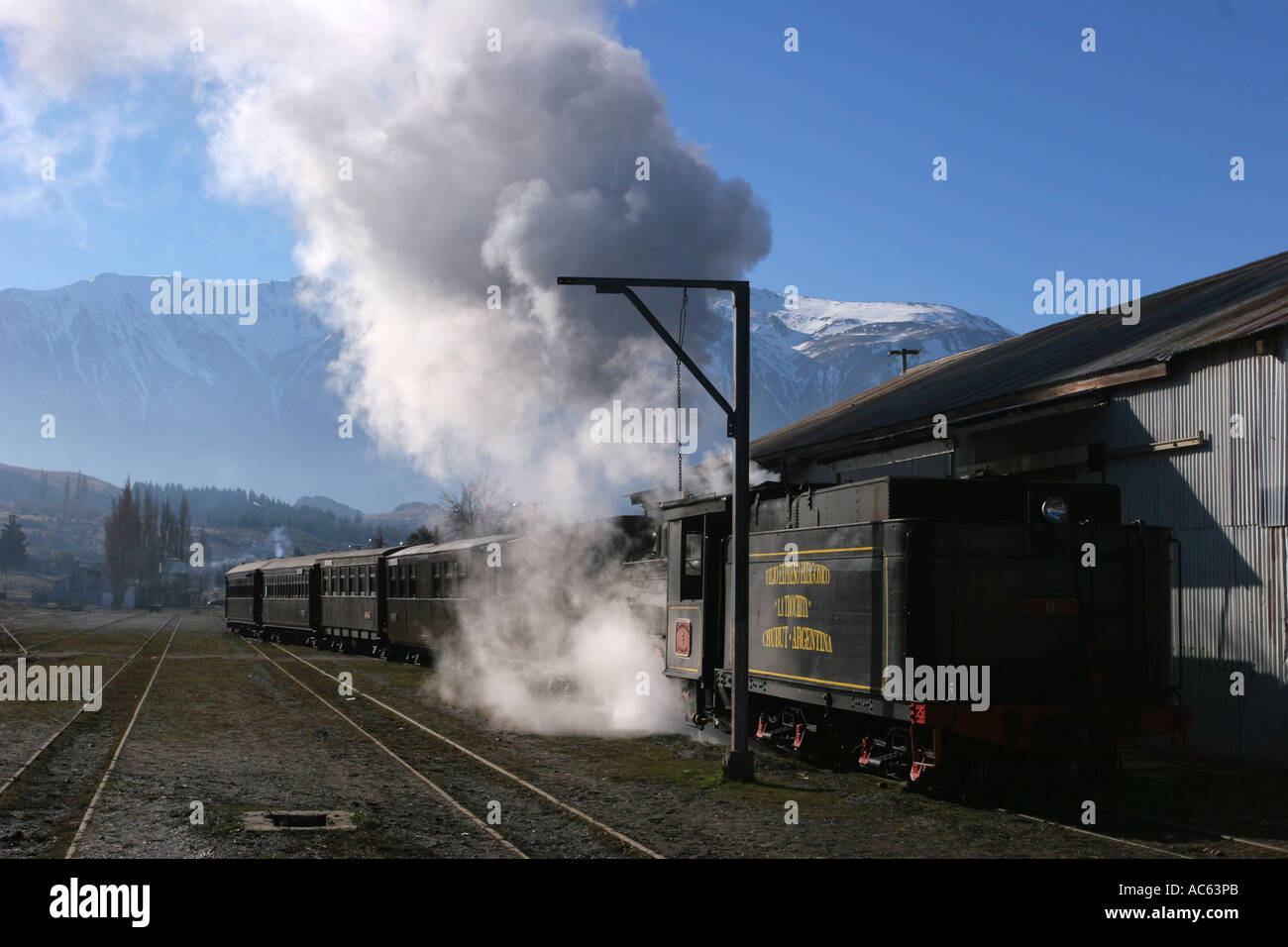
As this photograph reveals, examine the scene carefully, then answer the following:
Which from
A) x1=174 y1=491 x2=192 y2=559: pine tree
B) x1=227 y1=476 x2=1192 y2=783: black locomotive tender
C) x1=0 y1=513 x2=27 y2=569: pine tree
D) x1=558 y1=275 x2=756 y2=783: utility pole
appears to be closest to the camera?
x1=227 y1=476 x2=1192 y2=783: black locomotive tender

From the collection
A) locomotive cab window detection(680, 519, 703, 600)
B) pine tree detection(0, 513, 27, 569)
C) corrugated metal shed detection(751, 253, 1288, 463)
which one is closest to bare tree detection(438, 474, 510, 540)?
corrugated metal shed detection(751, 253, 1288, 463)

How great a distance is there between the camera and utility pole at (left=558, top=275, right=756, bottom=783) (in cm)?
1180

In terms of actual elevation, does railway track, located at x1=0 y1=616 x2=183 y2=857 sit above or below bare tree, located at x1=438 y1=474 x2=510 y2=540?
below

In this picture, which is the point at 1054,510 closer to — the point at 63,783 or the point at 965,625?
the point at 965,625

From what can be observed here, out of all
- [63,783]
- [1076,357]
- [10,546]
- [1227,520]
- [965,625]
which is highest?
[1076,357]

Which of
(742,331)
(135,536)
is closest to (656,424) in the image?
(742,331)

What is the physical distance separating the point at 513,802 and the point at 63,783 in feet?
16.3

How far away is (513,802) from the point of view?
10.5 m

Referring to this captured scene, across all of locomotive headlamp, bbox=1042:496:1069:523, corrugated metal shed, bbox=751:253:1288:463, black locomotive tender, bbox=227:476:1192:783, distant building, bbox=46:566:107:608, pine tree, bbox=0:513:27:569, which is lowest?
distant building, bbox=46:566:107:608

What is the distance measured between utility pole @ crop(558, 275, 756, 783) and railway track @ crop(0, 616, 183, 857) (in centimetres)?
638

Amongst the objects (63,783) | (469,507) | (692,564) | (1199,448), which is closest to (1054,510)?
(1199,448)

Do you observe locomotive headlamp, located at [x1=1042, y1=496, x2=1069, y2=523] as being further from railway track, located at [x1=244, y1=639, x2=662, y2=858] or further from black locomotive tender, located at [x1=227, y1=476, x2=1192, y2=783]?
railway track, located at [x1=244, y1=639, x2=662, y2=858]

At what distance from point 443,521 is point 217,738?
67.9 m
